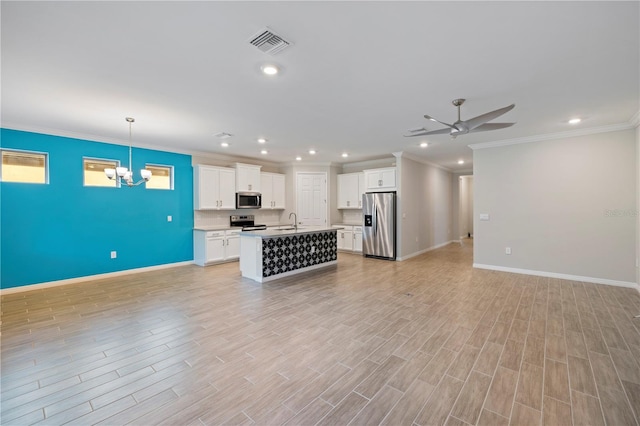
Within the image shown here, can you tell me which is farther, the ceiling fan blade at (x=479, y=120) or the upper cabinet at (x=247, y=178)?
the upper cabinet at (x=247, y=178)

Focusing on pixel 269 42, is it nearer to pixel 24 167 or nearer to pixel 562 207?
pixel 24 167

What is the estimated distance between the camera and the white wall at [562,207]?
4.59m

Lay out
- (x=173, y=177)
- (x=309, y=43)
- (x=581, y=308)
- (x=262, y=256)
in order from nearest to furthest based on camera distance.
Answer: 1. (x=309, y=43)
2. (x=581, y=308)
3. (x=262, y=256)
4. (x=173, y=177)

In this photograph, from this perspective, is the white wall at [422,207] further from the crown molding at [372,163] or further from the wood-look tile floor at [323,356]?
the wood-look tile floor at [323,356]

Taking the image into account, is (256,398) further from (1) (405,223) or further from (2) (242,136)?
(1) (405,223)

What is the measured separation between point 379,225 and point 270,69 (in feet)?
17.6

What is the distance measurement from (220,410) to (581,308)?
15.3ft

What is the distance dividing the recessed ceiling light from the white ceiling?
9 centimetres

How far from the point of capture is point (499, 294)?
4266 millimetres

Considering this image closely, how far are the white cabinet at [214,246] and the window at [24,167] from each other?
2919 mm

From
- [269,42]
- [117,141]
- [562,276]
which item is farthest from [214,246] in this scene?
[562,276]

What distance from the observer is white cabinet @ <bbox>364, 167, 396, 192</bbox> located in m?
7.21

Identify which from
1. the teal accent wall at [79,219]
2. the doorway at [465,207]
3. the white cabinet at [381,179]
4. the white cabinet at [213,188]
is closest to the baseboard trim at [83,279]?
the teal accent wall at [79,219]

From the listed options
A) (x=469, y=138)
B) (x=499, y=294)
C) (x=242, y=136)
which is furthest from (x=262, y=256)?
(x=469, y=138)
